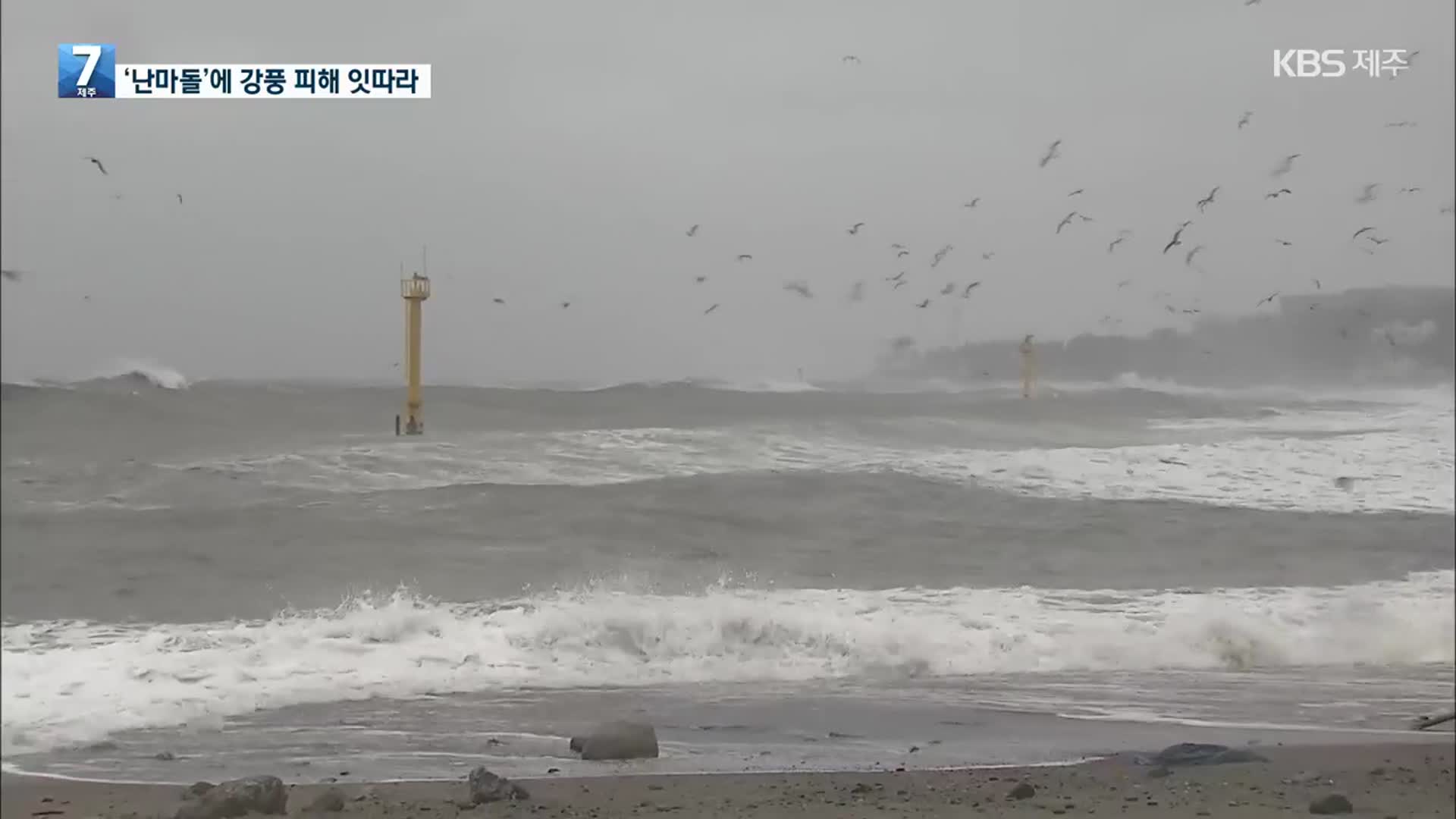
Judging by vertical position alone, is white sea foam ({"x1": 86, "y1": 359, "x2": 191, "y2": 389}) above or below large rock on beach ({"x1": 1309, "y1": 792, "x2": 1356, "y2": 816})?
above

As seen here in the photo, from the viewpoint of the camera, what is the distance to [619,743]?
8.06 ft

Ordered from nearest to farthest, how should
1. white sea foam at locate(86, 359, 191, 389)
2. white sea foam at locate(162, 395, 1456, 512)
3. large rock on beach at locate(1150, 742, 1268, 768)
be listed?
large rock on beach at locate(1150, 742, 1268, 768), white sea foam at locate(86, 359, 191, 389), white sea foam at locate(162, 395, 1456, 512)

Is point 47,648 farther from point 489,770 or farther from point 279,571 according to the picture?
point 489,770

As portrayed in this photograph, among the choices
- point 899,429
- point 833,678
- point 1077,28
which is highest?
point 1077,28

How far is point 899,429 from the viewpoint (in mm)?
5781

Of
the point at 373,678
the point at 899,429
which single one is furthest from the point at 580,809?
the point at 899,429

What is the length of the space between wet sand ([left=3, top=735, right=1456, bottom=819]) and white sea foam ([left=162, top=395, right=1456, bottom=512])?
10.1ft

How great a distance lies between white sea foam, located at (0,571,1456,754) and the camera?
3.07 meters

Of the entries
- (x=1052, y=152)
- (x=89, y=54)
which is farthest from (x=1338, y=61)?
(x=89, y=54)

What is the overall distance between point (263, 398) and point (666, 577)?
174 cm

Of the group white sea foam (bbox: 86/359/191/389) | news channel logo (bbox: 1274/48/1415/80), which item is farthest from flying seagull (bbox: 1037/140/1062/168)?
white sea foam (bbox: 86/359/191/389)

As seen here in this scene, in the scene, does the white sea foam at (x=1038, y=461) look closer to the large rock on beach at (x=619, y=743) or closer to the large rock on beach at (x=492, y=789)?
the large rock on beach at (x=619, y=743)

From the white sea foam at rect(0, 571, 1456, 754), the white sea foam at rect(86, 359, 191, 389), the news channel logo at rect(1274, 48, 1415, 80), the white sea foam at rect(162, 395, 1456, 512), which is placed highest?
the news channel logo at rect(1274, 48, 1415, 80)
